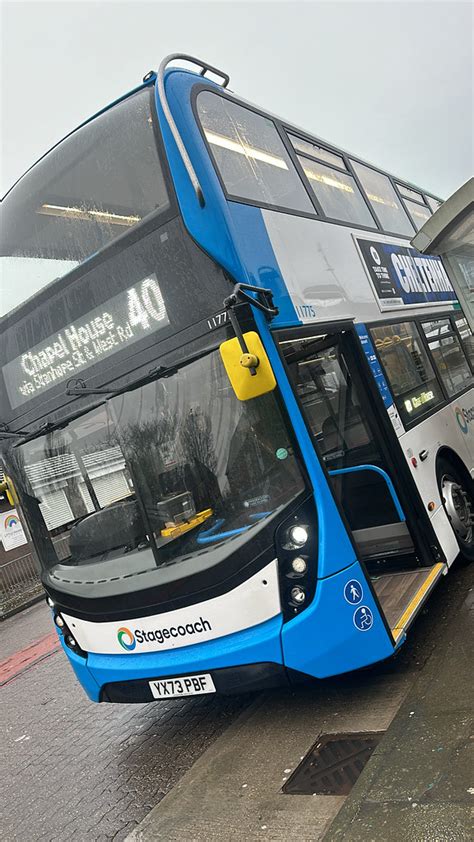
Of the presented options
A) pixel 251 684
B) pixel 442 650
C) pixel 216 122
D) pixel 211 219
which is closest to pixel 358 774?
pixel 251 684

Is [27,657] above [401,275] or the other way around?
the other way around

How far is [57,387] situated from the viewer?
17.1ft

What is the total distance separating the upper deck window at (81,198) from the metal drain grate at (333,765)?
3676 millimetres

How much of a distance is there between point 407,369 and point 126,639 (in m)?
3.81

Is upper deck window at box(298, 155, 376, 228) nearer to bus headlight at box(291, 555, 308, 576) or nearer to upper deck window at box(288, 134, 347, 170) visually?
upper deck window at box(288, 134, 347, 170)

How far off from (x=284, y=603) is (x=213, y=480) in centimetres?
90

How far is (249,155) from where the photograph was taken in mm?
5363

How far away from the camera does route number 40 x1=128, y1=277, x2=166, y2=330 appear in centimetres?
467

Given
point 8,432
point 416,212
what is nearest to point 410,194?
point 416,212

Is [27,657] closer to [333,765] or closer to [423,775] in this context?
[333,765]

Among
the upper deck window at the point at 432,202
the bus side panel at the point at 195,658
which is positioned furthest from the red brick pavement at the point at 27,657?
the upper deck window at the point at 432,202

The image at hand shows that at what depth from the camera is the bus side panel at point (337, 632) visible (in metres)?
4.32

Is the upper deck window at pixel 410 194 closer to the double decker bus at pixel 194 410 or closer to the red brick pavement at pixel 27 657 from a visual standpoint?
the double decker bus at pixel 194 410

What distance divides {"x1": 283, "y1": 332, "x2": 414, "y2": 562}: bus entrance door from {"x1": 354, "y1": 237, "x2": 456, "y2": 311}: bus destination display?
103 cm
